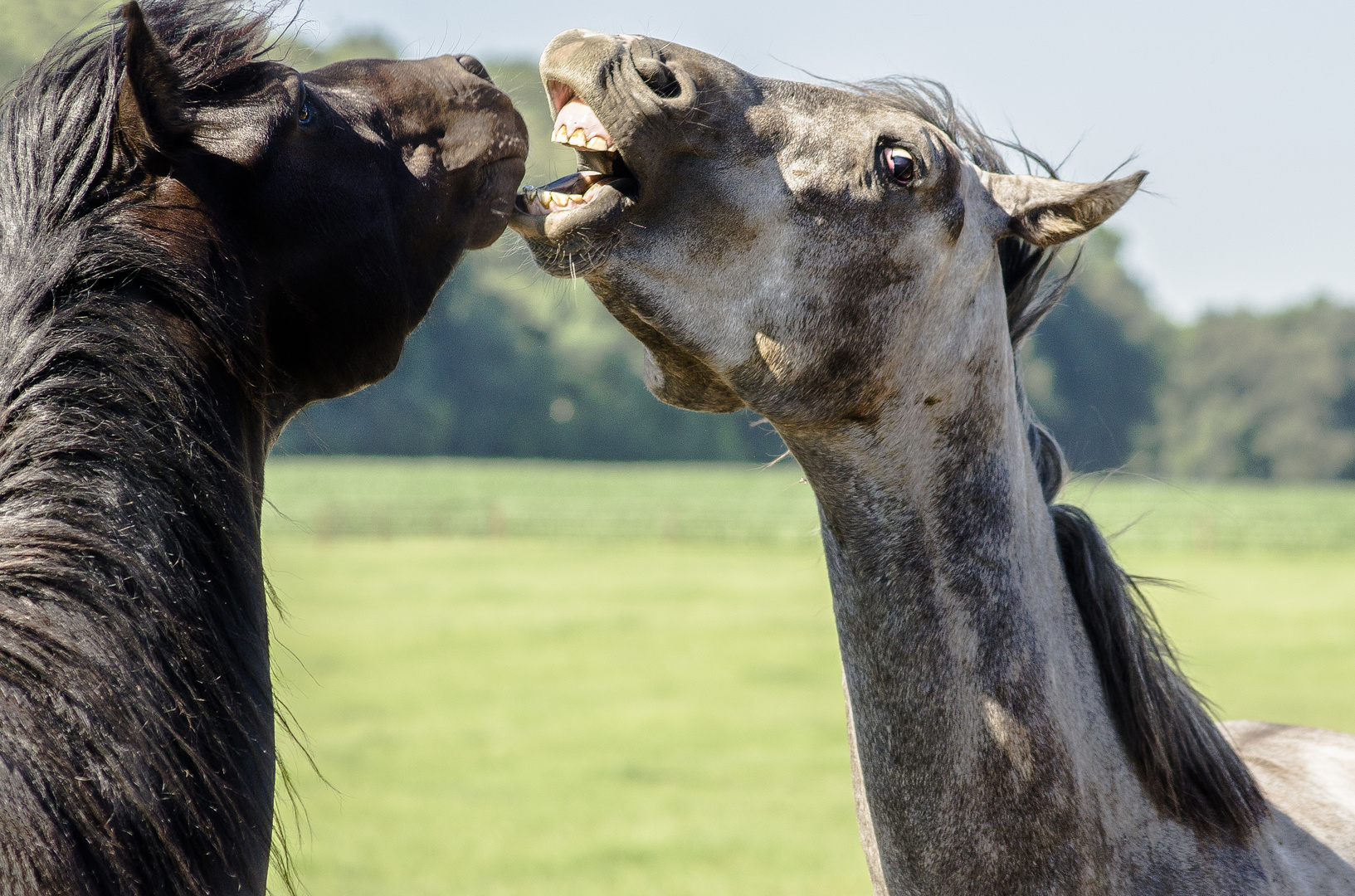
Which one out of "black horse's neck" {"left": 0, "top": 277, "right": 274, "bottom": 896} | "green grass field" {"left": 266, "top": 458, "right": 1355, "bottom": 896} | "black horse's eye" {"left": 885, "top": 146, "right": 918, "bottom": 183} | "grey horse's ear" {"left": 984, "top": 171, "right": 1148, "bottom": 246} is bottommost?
"green grass field" {"left": 266, "top": 458, "right": 1355, "bottom": 896}

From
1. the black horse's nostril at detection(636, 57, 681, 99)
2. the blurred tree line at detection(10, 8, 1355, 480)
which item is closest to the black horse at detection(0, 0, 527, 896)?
the black horse's nostril at detection(636, 57, 681, 99)

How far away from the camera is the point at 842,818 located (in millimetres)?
9891

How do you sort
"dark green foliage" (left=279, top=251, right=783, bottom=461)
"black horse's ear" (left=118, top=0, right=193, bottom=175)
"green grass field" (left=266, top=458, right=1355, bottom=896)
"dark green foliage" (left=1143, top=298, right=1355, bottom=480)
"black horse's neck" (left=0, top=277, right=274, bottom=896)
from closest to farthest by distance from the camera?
"black horse's neck" (left=0, top=277, right=274, bottom=896) → "black horse's ear" (left=118, top=0, right=193, bottom=175) → "green grass field" (left=266, top=458, right=1355, bottom=896) → "dark green foliage" (left=279, top=251, right=783, bottom=461) → "dark green foliage" (left=1143, top=298, right=1355, bottom=480)

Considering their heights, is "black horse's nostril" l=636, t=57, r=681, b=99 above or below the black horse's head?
above

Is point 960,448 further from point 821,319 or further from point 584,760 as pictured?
point 584,760

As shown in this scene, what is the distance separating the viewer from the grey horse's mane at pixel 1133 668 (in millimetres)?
2311

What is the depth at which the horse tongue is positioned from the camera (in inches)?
85.7

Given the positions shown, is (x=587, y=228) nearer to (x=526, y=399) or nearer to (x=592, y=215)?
(x=592, y=215)

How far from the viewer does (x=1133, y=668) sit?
92.1 inches

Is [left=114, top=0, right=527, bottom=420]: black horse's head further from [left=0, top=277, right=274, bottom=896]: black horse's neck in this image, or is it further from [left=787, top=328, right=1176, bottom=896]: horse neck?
[left=787, top=328, right=1176, bottom=896]: horse neck

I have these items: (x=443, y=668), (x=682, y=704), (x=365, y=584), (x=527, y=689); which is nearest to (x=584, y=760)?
(x=682, y=704)

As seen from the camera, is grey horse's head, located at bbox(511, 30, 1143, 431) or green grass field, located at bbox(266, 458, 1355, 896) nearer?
grey horse's head, located at bbox(511, 30, 1143, 431)

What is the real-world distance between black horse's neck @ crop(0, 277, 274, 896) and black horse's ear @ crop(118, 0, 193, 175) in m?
0.26

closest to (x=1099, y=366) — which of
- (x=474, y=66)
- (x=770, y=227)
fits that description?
(x=474, y=66)
